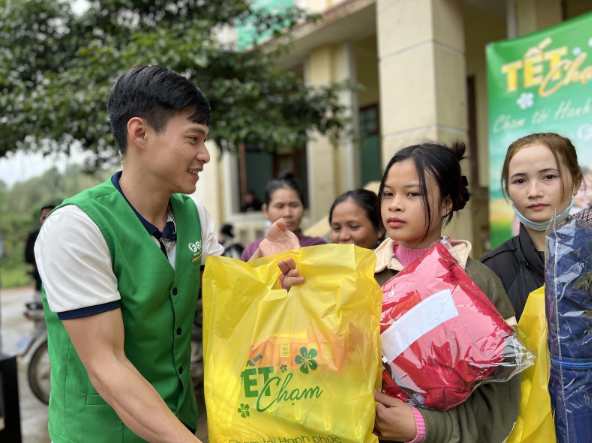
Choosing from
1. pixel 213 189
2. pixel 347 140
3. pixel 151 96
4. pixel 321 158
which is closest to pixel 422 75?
pixel 347 140

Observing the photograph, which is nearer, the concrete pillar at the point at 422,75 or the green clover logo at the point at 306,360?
the green clover logo at the point at 306,360

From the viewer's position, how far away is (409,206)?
1344mm

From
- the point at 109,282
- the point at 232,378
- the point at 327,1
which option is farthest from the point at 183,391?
the point at 327,1

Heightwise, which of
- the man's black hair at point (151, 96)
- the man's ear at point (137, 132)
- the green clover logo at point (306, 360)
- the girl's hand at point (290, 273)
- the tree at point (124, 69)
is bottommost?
the green clover logo at point (306, 360)

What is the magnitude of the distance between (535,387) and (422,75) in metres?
3.25

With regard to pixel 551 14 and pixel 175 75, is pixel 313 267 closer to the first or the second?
pixel 175 75

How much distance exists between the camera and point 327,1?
6.55 metres

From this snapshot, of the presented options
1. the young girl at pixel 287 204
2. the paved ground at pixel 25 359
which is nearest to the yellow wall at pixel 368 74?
the young girl at pixel 287 204

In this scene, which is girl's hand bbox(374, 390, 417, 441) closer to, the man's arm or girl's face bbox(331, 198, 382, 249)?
the man's arm

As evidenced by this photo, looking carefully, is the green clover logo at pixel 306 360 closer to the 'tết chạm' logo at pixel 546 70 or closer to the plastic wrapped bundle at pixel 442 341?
the plastic wrapped bundle at pixel 442 341

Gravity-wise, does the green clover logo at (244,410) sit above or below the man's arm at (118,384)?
below

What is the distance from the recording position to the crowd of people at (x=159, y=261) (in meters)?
1.04

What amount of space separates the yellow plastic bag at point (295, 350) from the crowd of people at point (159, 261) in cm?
8

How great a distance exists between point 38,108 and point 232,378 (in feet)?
14.1
